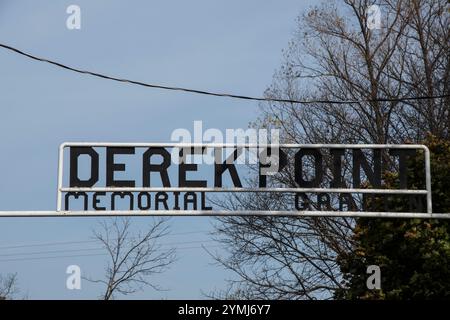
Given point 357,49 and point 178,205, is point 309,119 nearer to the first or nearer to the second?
point 357,49

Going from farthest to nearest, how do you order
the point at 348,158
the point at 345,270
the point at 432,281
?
the point at 348,158 → the point at 345,270 → the point at 432,281

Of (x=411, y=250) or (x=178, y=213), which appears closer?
(x=178, y=213)

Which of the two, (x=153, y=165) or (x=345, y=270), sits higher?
(x=153, y=165)

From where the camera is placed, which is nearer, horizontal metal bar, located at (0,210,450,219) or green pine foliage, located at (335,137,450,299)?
A: horizontal metal bar, located at (0,210,450,219)

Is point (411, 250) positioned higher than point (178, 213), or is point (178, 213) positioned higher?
point (178, 213)

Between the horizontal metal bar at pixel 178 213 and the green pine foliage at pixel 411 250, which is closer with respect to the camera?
the horizontal metal bar at pixel 178 213

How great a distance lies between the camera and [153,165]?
48.2ft

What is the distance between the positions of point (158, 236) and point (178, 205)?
16116 mm
